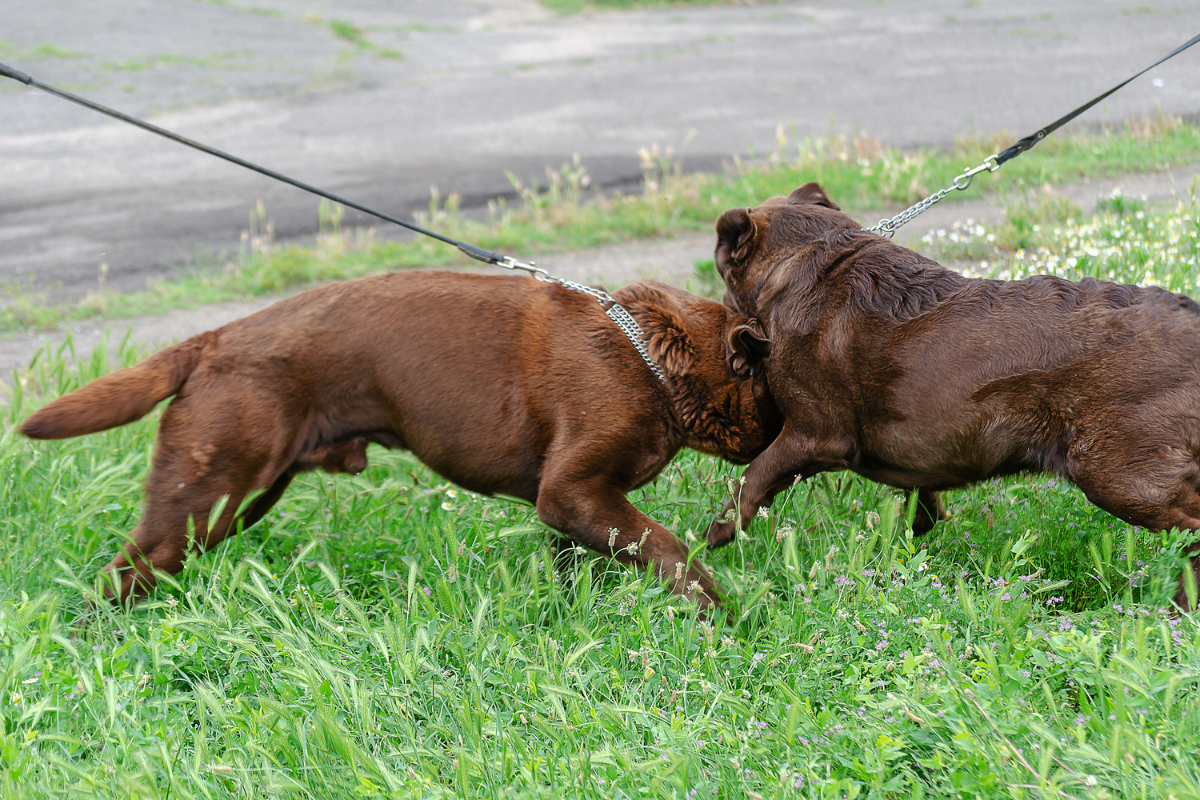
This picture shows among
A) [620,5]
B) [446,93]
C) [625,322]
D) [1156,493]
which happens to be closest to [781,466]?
[625,322]

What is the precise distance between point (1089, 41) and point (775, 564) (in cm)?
1336

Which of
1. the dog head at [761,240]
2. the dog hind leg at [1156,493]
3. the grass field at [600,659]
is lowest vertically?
the grass field at [600,659]

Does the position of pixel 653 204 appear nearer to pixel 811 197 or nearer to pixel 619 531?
pixel 811 197

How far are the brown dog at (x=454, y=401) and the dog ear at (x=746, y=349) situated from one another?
0.01 meters

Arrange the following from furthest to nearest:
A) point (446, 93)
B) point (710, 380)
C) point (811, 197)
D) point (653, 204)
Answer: point (446, 93) → point (653, 204) → point (811, 197) → point (710, 380)

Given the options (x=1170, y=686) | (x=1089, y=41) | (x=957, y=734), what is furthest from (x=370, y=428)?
(x=1089, y=41)

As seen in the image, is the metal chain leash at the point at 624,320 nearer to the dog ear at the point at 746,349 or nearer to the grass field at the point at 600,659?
the dog ear at the point at 746,349

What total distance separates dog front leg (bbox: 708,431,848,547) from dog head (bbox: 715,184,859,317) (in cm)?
50

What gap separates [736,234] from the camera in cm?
367

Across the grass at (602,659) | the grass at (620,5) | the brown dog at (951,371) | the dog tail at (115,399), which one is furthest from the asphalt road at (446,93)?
the brown dog at (951,371)

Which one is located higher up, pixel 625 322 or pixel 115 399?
pixel 625 322

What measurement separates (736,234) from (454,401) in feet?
3.91

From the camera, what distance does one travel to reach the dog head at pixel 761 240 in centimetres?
361

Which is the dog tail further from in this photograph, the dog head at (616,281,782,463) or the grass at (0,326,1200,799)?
the dog head at (616,281,782,463)
